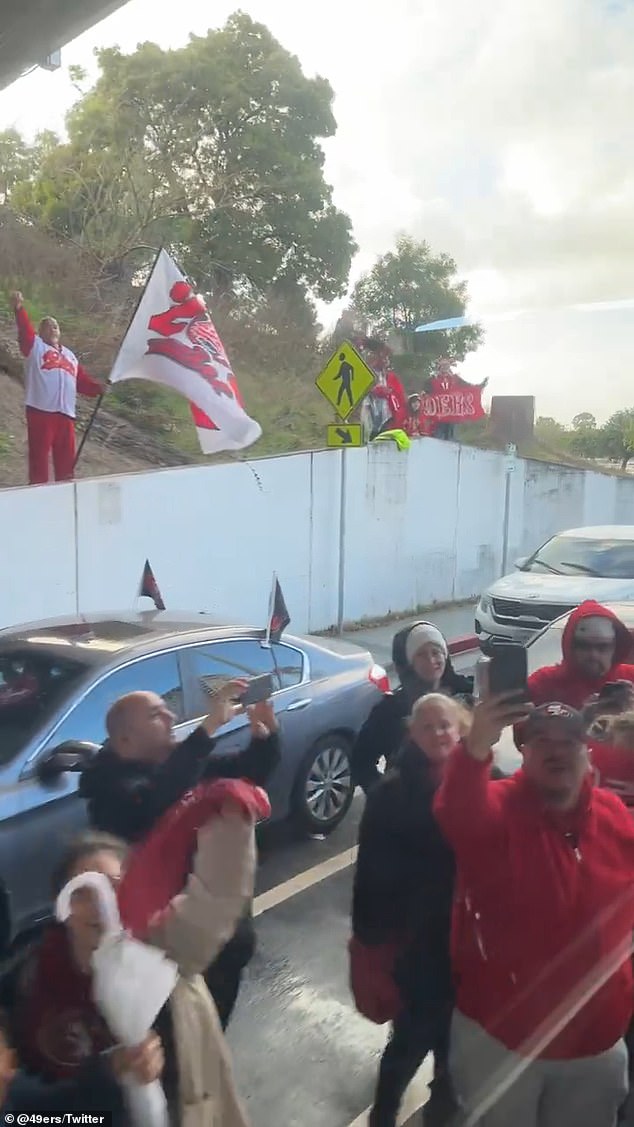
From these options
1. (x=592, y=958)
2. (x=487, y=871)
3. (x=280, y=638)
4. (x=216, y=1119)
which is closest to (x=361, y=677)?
(x=280, y=638)

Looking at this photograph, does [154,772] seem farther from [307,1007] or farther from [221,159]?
[221,159]

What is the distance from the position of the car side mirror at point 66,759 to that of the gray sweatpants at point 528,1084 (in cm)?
84

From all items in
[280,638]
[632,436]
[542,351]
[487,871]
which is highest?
[542,351]

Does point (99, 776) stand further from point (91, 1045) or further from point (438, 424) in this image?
point (438, 424)

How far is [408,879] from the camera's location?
1.59m

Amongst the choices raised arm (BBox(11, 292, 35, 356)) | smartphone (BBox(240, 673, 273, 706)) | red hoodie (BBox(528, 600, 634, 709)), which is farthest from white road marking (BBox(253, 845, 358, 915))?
raised arm (BBox(11, 292, 35, 356))

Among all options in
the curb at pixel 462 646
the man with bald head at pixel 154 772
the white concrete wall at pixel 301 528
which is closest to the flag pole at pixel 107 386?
the white concrete wall at pixel 301 528

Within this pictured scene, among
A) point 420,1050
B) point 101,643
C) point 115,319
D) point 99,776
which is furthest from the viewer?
point 115,319

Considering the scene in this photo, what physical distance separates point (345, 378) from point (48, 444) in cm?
63

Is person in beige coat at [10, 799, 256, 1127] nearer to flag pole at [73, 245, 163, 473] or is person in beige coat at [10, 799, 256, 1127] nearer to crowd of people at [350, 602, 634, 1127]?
crowd of people at [350, 602, 634, 1127]

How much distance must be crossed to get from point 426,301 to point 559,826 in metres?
0.95

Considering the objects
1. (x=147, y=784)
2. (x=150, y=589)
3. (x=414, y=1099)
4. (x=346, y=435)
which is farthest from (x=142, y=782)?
(x=414, y=1099)

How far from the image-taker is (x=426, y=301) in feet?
5.56

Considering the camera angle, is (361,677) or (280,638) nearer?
(280,638)
